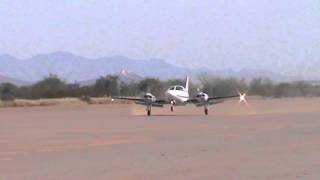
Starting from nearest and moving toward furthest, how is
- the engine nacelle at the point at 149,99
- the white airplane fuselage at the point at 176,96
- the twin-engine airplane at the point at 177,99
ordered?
the engine nacelle at the point at 149,99 → the twin-engine airplane at the point at 177,99 → the white airplane fuselage at the point at 176,96

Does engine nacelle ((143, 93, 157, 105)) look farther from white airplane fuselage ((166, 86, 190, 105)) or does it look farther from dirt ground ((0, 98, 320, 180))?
dirt ground ((0, 98, 320, 180))

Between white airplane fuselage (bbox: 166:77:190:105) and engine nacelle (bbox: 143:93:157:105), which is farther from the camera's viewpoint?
white airplane fuselage (bbox: 166:77:190:105)

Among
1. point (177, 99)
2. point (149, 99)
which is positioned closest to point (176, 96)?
point (177, 99)

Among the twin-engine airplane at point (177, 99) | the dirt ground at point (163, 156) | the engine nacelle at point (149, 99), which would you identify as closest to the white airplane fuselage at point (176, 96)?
the twin-engine airplane at point (177, 99)

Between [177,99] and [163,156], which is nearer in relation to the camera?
[163,156]

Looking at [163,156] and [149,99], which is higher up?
[149,99]

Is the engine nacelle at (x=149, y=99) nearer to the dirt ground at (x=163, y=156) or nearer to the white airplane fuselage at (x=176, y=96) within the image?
the white airplane fuselage at (x=176, y=96)

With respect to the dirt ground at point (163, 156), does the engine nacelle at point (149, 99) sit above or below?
above

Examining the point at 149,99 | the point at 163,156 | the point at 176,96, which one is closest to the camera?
the point at 163,156

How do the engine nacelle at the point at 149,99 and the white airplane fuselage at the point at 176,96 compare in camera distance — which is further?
the white airplane fuselage at the point at 176,96

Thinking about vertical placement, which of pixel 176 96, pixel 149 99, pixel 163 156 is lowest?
pixel 163 156

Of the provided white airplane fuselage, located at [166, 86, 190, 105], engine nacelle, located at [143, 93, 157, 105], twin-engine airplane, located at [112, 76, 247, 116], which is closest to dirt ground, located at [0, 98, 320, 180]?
engine nacelle, located at [143, 93, 157, 105]

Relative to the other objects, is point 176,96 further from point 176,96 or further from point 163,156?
point 163,156

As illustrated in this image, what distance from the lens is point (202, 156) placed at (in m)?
18.2
